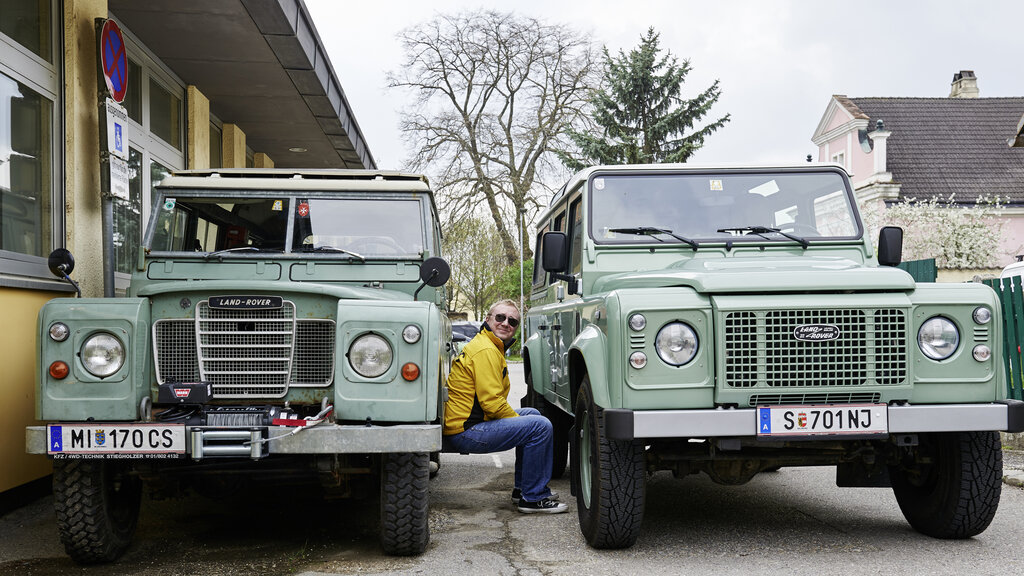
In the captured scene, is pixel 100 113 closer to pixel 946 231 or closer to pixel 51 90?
pixel 51 90

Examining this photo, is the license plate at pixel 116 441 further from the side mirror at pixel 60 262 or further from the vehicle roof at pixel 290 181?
the vehicle roof at pixel 290 181

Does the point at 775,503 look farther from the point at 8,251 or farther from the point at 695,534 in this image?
the point at 8,251

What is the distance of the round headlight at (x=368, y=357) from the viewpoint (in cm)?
460

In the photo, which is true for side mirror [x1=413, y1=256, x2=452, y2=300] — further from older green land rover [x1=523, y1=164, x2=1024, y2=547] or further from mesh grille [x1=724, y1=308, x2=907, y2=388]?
mesh grille [x1=724, y1=308, x2=907, y2=388]

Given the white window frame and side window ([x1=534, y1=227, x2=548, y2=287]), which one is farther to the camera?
side window ([x1=534, y1=227, x2=548, y2=287])

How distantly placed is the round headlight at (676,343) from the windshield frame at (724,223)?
1.35m

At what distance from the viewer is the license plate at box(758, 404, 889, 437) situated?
4.52 metres

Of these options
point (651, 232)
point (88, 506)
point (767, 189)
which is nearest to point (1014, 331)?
point (767, 189)

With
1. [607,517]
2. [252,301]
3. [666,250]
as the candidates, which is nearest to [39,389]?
[252,301]

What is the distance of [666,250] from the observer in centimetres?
586

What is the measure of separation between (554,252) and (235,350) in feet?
6.66

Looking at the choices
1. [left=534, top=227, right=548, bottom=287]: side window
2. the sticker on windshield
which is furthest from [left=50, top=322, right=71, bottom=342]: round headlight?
[left=534, top=227, right=548, bottom=287]: side window

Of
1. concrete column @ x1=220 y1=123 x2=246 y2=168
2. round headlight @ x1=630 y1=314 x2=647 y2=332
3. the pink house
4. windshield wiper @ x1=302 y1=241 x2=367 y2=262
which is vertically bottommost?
round headlight @ x1=630 y1=314 x2=647 y2=332

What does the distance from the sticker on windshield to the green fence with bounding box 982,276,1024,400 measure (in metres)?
3.86
